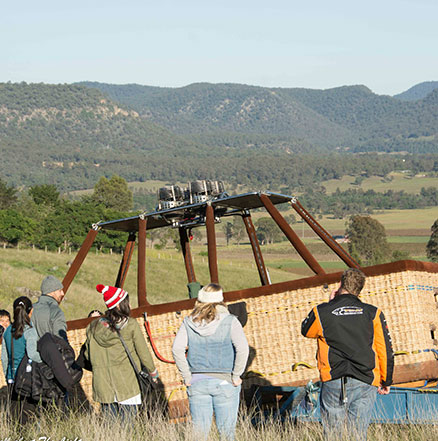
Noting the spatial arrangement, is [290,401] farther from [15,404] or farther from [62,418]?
[15,404]

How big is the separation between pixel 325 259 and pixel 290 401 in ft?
360

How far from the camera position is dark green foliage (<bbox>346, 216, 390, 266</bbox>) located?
103750 millimetres

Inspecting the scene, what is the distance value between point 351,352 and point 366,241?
10170 cm

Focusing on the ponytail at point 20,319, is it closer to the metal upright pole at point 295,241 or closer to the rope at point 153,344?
the rope at point 153,344

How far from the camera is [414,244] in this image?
135125mm

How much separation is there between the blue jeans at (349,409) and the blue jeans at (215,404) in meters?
0.80

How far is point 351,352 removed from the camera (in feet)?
19.0

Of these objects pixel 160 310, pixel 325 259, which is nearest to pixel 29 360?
pixel 160 310

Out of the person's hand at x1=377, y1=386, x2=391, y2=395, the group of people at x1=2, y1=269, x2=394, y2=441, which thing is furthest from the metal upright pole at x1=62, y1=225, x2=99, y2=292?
the person's hand at x1=377, y1=386, x2=391, y2=395

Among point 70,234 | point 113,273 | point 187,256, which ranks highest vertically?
point 187,256

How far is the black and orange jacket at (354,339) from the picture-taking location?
18.9 feet

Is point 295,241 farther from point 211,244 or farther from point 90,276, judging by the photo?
point 90,276

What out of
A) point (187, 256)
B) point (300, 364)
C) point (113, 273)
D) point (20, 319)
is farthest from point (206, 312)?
point (113, 273)

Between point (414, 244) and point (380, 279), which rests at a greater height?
point (380, 279)
